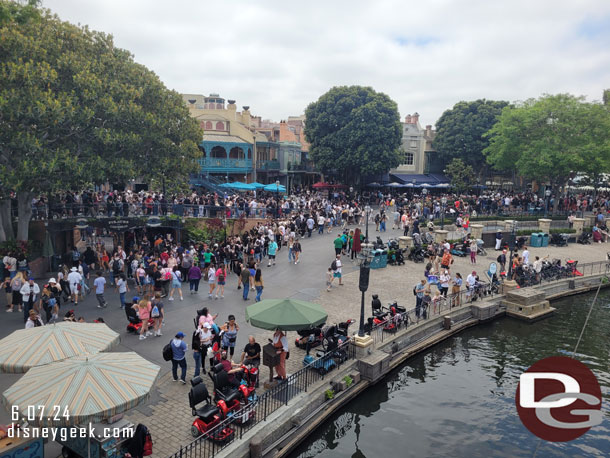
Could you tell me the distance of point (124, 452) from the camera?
8078mm

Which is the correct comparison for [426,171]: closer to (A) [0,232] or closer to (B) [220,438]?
(A) [0,232]

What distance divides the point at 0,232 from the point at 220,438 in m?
19.2

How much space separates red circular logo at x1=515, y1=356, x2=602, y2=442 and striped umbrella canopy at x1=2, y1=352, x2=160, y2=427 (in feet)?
30.9

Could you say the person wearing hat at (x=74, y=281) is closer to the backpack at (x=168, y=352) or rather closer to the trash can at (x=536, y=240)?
the backpack at (x=168, y=352)

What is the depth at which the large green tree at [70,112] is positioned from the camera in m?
18.5

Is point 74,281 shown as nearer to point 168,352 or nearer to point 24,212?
point 168,352

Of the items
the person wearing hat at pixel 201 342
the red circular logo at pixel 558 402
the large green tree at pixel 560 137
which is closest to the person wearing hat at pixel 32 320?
the person wearing hat at pixel 201 342

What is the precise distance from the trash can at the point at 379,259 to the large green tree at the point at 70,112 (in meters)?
12.9

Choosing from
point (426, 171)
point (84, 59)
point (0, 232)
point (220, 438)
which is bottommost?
point (220, 438)

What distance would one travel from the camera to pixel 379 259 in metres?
23.9

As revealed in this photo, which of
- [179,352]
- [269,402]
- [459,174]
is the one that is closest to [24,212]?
[179,352]

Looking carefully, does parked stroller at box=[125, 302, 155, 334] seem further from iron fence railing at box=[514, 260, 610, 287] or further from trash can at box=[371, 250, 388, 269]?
iron fence railing at box=[514, 260, 610, 287]

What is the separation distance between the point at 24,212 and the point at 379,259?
60.3 ft

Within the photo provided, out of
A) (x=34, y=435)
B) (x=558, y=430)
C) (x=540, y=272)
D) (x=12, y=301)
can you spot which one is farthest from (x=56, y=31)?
(x=540, y=272)
